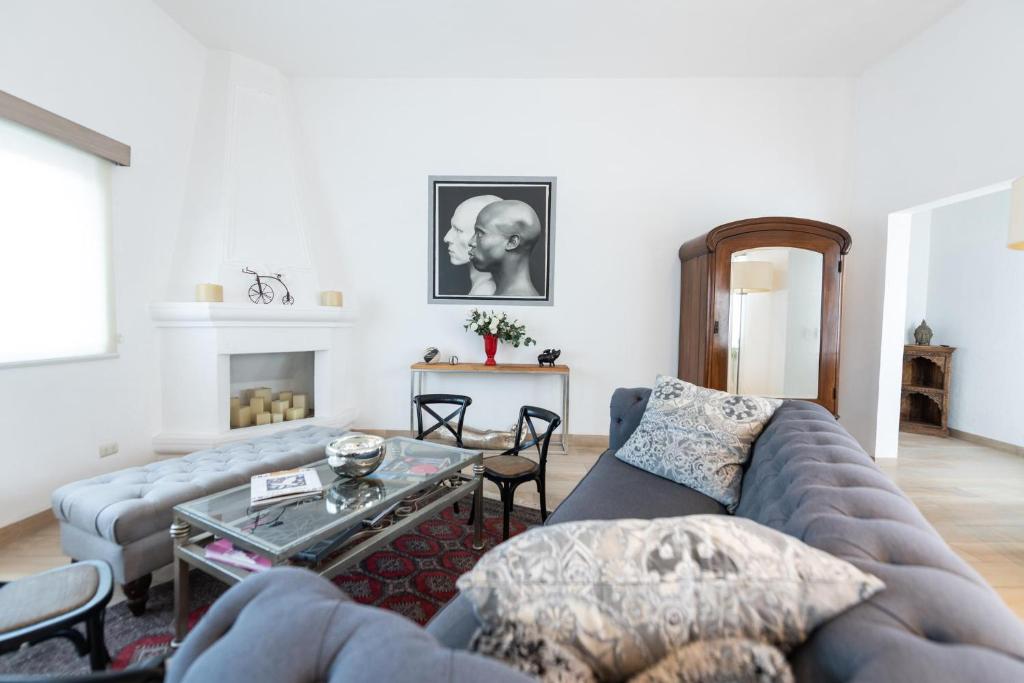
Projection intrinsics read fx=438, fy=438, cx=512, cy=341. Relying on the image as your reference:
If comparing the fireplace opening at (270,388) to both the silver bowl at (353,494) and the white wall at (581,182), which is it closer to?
the white wall at (581,182)

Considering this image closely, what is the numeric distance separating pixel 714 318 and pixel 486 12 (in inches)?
108

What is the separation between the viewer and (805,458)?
4.18 ft

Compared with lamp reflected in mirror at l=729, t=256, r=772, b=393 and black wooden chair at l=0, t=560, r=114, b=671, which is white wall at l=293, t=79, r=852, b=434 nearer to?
lamp reflected in mirror at l=729, t=256, r=772, b=393

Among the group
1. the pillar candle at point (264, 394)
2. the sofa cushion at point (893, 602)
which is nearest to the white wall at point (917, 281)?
the sofa cushion at point (893, 602)

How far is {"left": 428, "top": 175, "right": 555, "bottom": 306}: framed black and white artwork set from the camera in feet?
13.0

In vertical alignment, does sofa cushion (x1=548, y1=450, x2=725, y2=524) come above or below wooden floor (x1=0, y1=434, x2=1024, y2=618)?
above

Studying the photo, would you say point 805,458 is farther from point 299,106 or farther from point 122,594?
point 299,106

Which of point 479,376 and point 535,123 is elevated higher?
point 535,123

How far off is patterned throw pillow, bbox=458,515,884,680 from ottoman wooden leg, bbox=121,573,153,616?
184 cm

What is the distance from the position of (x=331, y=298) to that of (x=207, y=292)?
0.89 m

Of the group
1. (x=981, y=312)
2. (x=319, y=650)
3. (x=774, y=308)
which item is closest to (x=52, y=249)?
(x=319, y=650)

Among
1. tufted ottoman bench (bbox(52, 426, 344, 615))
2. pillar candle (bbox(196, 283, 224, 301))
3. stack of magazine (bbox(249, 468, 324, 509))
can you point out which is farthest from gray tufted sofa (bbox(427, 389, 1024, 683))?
pillar candle (bbox(196, 283, 224, 301))

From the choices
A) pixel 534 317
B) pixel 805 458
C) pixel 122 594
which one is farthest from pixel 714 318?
pixel 122 594

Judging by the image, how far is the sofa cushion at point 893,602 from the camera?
51 centimetres
